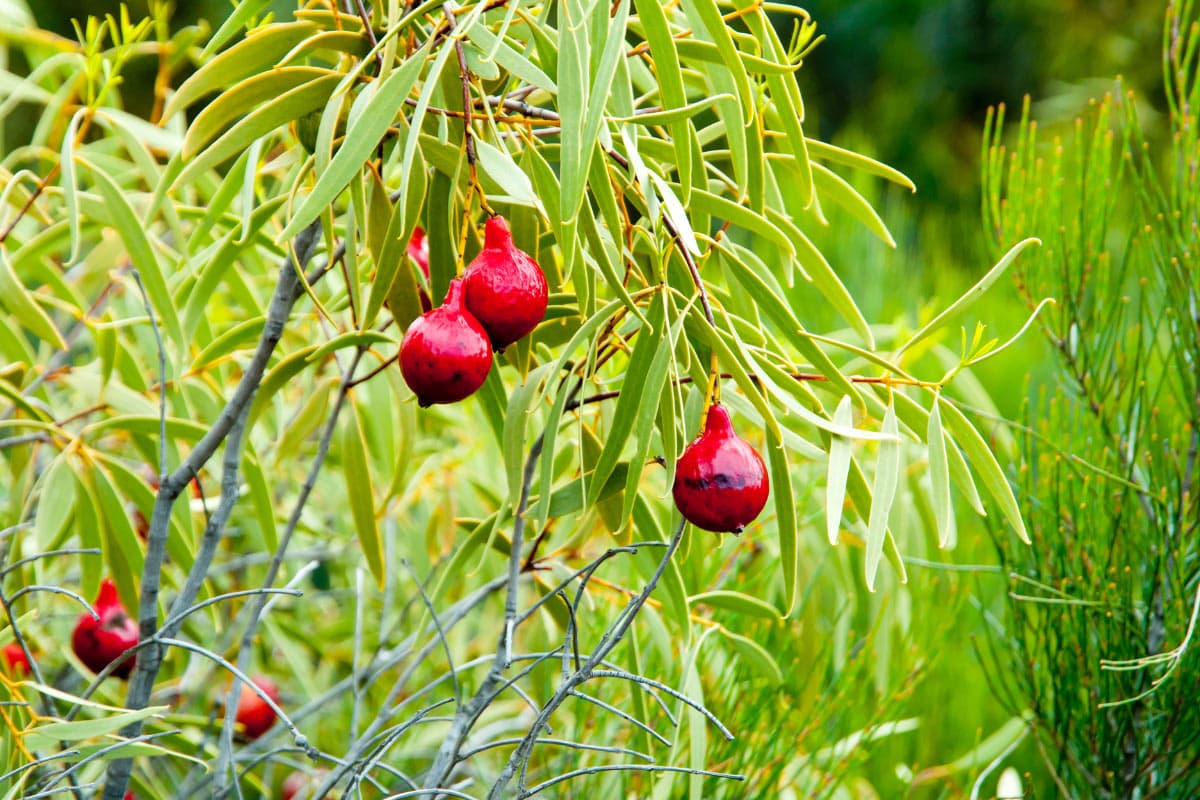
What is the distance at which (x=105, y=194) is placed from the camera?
69 centimetres

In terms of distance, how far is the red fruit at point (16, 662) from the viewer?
86 cm

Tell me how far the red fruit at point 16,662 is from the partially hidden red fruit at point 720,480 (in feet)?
1.90

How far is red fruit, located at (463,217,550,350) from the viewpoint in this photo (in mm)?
480

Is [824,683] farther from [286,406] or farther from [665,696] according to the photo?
[286,406]

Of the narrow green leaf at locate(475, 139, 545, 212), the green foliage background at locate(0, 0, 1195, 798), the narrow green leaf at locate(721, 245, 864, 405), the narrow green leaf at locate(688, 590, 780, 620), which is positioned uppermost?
the narrow green leaf at locate(475, 139, 545, 212)

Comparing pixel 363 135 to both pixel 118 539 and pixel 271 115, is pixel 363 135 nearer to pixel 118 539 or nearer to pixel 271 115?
pixel 271 115

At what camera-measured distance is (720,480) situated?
0.47 m

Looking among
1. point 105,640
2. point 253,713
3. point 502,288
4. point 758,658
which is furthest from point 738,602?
point 253,713

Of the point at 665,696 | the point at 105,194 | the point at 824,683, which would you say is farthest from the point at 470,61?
the point at 824,683

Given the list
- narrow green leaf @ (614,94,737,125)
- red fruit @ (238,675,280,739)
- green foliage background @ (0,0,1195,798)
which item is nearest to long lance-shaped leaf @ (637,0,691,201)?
narrow green leaf @ (614,94,737,125)

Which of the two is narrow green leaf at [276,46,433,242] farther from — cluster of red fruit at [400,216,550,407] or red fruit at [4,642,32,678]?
red fruit at [4,642,32,678]

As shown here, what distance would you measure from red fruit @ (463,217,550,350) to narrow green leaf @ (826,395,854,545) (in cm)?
13

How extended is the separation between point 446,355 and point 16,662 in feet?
2.01

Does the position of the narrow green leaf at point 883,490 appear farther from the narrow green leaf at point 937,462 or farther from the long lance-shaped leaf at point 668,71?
the long lance-shaped leaf at point 668,71
